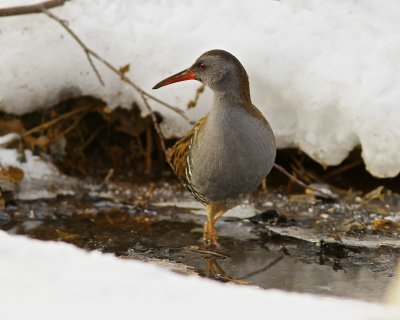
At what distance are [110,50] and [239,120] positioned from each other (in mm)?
1828

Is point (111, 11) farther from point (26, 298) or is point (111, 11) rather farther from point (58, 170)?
point (26, 298)

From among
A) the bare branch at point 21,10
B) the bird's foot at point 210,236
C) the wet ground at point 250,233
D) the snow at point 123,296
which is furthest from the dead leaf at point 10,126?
the snow at point 123,296

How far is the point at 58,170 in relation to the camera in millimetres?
6734

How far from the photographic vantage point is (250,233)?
223 inches

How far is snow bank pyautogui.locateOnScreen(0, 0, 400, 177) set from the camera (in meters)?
6.16

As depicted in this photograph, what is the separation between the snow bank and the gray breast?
106cm

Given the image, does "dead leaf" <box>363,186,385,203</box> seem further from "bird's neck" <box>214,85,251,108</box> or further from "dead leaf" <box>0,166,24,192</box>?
"dead leaf" <box>0,166,24,192</box>

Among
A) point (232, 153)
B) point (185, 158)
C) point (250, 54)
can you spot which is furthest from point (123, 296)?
point (250, 54)

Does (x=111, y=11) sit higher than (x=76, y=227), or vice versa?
(x=111, y=11)

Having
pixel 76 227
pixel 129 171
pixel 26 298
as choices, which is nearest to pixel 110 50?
pixel 129 171

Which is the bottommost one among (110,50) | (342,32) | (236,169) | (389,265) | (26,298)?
(26,298)

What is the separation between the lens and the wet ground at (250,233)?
15.8ft

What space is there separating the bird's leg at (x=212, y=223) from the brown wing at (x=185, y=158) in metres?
0.08

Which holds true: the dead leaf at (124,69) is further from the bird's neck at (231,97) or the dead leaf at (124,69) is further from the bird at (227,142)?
the bird's neck at (231,97)
